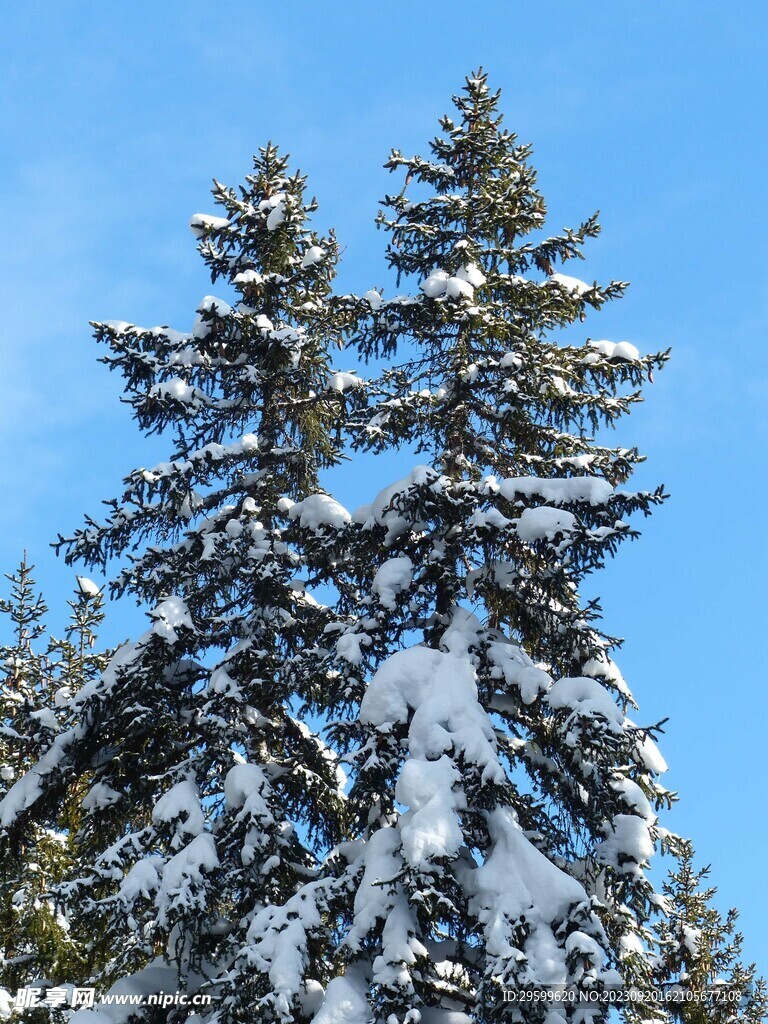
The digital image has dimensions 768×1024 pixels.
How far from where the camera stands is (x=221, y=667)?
1392 cm

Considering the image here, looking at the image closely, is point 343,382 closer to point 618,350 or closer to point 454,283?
point 454,283

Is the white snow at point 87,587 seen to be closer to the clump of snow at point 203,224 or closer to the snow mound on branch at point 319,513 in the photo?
the snow mound on branch at point 319,513

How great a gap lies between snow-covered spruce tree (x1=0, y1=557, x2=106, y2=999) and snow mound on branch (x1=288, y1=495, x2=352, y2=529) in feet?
11.5

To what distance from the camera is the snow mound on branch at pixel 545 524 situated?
1196 centimetres

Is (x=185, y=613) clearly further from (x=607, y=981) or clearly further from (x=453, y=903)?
(x=607, y=981)

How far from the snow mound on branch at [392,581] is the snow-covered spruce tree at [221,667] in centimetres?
170

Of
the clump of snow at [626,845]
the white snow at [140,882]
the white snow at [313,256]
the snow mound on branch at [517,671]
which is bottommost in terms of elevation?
the white snow at [140,882]

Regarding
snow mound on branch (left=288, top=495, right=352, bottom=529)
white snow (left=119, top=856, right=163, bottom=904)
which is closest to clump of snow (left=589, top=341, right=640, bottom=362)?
snow mound on branch (left=288, top=495, right=352, bottom=529)

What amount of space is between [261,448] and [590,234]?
17.9 ft

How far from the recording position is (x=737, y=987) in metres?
17.6

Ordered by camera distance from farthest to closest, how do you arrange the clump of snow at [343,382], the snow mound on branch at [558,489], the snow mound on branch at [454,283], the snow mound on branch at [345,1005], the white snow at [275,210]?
the white snow at [275,210], the clump of snow at [343,382], the snow mound on branch at [454,283], the snow mound on branch at [558,489], the snow mound on branch at [345,1005]

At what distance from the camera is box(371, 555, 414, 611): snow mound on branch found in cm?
1268

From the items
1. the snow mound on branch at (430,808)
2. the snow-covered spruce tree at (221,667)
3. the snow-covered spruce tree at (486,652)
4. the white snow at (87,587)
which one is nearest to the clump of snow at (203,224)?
the snow-covered spruce tree at (221,667)

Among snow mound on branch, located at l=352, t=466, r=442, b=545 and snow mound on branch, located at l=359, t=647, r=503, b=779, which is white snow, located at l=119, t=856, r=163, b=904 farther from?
snow mound on branch, located at l=352, t=466, r=442, b=545
